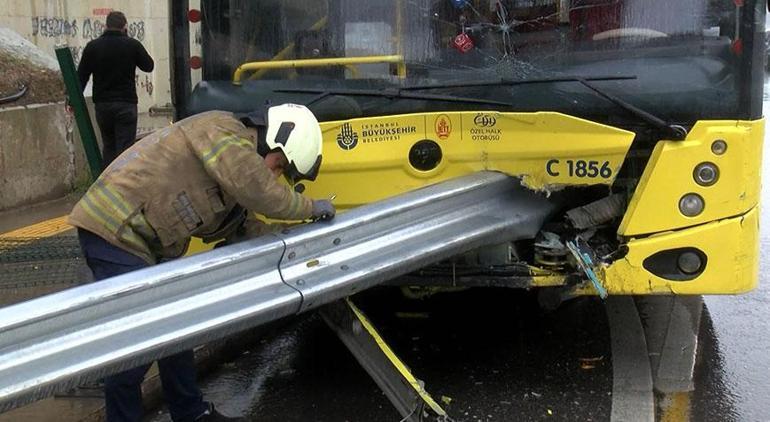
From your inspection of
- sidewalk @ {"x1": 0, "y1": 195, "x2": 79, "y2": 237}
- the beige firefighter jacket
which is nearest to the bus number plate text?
the beige firefighter jacket

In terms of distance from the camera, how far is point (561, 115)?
411 cm

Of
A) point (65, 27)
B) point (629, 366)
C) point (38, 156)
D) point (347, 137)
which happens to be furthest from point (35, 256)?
point (65, 27)

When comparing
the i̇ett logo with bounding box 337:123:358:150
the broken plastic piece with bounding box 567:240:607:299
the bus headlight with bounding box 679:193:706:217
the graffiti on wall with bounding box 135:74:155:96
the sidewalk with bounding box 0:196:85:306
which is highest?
the graffiti on wall with bounding box 135:74:155:96

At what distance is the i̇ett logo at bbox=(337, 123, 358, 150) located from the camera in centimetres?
438

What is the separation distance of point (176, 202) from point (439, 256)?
121 cm

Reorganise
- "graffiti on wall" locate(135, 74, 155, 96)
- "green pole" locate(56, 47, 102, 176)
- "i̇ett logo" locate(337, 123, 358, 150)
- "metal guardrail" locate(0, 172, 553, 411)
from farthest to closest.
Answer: "graffiti on wall" locate(135, 74, 155, 96)
"green pole" locate(56, 47, 102, 176)
"i̇ett logo" locate(337, 123, 358, 150)
"metal guardrail" locate(0, 172, 553, 411)

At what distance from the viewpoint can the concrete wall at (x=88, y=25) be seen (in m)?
11.1

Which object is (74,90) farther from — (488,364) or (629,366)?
(629,366)

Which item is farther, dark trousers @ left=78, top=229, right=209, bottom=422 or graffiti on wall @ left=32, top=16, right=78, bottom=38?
graffiti on wall @ left=32, top=16, right=78, bottom=38

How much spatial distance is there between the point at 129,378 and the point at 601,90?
266 centimetres

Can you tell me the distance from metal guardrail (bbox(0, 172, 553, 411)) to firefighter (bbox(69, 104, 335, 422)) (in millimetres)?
210

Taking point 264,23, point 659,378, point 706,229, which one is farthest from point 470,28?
point 659,378

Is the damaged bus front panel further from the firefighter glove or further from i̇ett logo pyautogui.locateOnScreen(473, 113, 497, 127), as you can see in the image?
the firefighter glove

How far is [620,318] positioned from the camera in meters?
5.60
